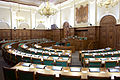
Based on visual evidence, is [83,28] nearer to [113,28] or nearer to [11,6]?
[113,28]

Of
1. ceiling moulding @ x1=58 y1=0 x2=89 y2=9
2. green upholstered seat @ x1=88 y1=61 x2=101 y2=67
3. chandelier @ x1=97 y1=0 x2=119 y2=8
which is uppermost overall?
ceiling moulding @ x1=58 y1=0 x2=89 y2=9

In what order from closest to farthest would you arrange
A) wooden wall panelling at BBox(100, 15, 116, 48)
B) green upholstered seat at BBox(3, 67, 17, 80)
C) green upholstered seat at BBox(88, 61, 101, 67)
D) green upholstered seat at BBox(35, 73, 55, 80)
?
1. green upholstered seat at BBox(35, 73, 55, 80)
2. green upholstered seat at BBox(3, 67, 17, 80)
3. green upholstered seat at BBox(88, 61, 101, 67)
4. wooden wall panelling at BBox(100, 15, 116, 48)

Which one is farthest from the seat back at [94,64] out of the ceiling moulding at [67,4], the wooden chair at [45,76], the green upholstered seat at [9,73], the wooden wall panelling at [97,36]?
the ceiling moulding at [67,4]

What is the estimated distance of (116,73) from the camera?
3080 mm

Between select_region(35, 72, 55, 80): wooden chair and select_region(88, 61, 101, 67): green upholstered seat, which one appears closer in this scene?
select_region(35, 72, 55, 80): wooden chair

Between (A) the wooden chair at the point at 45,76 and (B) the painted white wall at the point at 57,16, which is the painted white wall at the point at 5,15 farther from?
(A) the wooden chair at the point at 45,76

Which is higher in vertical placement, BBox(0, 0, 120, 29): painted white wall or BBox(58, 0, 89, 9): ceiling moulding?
BBox(58, 0, 89, 9): ceiling moulding

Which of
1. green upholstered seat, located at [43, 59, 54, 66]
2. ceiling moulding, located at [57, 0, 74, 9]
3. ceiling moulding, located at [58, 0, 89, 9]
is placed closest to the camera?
green upholstered seat, located at [43, 59, 54, 66]

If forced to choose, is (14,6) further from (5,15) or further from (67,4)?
(67,4)

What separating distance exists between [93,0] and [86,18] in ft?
8.01

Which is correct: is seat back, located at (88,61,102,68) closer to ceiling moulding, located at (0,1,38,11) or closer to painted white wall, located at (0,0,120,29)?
painted white wall, located at (0,0,120,29)

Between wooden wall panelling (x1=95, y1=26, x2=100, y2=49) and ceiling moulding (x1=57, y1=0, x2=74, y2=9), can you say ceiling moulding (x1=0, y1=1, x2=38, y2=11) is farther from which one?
wooden wall panelling (x1=95, y1=26, x2=100, y2=49)

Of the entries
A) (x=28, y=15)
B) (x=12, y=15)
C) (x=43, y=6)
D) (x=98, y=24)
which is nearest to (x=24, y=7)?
(x=28, y=15)

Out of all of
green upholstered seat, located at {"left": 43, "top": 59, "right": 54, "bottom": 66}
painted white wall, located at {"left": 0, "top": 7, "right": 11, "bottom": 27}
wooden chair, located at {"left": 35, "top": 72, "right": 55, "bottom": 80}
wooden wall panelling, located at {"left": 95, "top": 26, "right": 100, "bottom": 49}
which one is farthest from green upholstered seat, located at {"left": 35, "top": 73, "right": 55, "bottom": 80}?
painted white wall, located at {"left": 0, "top": 7, "right": 11, "bottom": 27}
